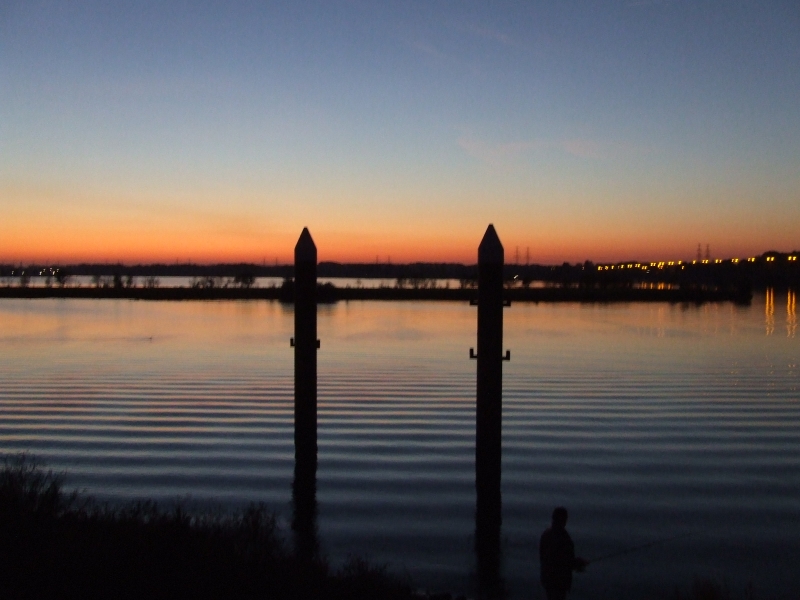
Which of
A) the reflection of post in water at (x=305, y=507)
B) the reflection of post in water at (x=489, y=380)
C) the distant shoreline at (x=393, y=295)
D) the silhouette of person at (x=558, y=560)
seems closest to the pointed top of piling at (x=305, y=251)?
the reflection of post in water at (x=489, y=380)

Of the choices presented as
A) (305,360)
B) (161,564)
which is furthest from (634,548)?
(161,564)

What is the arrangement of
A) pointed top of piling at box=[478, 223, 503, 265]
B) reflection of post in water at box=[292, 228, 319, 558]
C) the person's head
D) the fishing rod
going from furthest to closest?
reflection of post in water at box=[292, 228, 319, 558], pointed top of piling at box=[478, 223, 503, 265], the fishing rod, the person's head

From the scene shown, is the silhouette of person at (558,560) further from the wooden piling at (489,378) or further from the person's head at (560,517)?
the wooden piling at (489,378)

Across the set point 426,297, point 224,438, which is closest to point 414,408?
point 224,438

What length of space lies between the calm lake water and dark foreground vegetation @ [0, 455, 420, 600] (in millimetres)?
1369

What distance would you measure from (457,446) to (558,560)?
5.47 meters

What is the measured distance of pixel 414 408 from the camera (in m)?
13.0

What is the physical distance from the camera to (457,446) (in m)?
10.2

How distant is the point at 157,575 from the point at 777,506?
629 centimetres

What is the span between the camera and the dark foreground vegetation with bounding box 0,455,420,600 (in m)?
4.43

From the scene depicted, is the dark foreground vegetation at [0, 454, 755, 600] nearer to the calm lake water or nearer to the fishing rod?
the fishing rod

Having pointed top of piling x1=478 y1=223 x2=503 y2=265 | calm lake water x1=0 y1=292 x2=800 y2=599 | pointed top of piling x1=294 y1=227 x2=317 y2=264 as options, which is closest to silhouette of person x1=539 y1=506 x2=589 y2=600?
calm lake water x1=0 y1=292 x2=800 y2=599

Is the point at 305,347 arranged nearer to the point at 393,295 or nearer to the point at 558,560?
the point at 558,560

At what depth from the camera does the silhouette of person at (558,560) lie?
4785 millimetres
